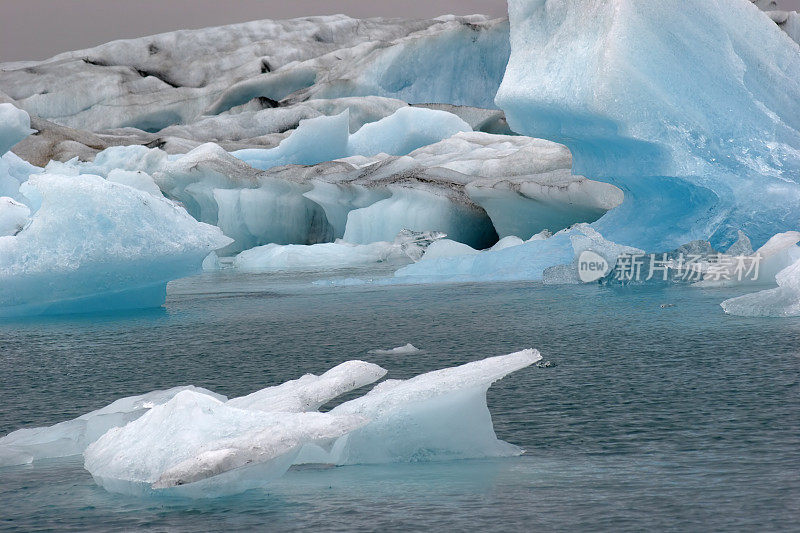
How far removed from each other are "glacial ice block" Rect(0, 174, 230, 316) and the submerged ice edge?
14.3 feet

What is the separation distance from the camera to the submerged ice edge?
8.50 feet

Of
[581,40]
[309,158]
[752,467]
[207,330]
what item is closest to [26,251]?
[207,330]

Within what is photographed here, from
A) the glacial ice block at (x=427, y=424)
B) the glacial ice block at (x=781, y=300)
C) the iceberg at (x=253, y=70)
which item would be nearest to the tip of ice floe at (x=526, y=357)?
the glacial ice block at (x=427, y=424)

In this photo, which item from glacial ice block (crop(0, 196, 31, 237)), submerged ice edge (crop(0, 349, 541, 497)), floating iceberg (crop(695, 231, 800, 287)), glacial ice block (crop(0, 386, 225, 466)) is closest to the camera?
submerged ice edge (crop(0, 349, 541, 497))

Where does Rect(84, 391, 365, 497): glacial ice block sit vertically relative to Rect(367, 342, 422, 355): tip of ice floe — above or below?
below

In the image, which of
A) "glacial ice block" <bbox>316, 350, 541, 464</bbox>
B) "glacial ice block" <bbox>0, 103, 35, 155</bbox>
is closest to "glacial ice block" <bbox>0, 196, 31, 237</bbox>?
"glacial ice block" <bbox>0, 103, 35, 155</bbox>

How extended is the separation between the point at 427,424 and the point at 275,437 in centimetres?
56

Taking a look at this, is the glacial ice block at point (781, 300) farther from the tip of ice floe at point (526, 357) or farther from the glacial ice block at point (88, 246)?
the glacial ice block at point (88, 246)

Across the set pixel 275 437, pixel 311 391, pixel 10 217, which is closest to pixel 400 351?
pixel 311 391

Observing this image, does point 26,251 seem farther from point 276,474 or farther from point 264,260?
point 264,260

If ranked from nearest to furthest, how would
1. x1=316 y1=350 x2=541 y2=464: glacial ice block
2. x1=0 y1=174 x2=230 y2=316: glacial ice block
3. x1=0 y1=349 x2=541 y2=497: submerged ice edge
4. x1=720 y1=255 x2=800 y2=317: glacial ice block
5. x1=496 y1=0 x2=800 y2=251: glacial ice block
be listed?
1. x1=0 y1=349 x2=541 y2=497: submerged ice edge
2. x1=316 y1=350 x2=541 y2=464: glacial ice block
3. x1=720 y1=255 x2=800 y2=317: glacial ice block
4. x1=0 y1=174 x2=230 y2=316: glacial ice block
5. x1=496 y1=0 x2=800 y2=251: glacial ice block

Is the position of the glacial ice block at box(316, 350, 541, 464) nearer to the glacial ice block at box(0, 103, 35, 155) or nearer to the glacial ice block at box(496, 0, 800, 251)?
Result: the glacial ice block at box(496, 0, 800, 251)

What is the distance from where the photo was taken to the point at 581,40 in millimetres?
8555

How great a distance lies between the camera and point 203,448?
8.67 feet
